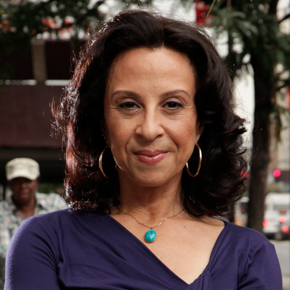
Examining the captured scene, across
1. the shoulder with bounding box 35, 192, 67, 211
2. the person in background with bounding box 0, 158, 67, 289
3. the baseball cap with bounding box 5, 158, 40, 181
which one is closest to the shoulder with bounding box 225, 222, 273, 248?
the person in background with bounding box 0, 158, 67, 289

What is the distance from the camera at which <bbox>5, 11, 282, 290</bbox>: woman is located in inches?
64.4

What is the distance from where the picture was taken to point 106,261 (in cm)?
166

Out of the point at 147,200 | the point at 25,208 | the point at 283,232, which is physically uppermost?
the point at 147,200

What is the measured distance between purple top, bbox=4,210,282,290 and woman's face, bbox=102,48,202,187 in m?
0.26

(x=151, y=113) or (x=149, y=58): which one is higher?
(x=149, y=58)

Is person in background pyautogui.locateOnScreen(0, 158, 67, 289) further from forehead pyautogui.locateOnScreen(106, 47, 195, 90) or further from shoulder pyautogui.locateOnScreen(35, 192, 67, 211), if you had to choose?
forehead pyautogui.locateOnScreen(106, 47, 195, 90)

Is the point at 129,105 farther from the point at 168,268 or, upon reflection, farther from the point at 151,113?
the point at 168,268

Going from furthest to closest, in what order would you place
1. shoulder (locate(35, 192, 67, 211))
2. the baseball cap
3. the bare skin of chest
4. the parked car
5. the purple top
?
the parked car → the baseball cap → shoulder (locate(35, 192, 67, 211)) → the bare skin of chest → the purple top

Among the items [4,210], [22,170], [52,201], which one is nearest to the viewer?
[4,210]

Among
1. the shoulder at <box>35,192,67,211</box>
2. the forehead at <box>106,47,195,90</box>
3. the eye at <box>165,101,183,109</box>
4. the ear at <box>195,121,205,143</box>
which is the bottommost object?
the shoulder at <box>35,192,67,211</box>

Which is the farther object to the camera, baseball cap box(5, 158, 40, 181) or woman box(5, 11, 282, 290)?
baseball cap box(5, 158, 40, 181)

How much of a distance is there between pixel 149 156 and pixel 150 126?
113 millimetres

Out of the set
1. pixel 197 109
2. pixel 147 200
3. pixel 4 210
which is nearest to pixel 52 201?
pixel 4 210

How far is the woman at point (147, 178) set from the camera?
1637 mm
